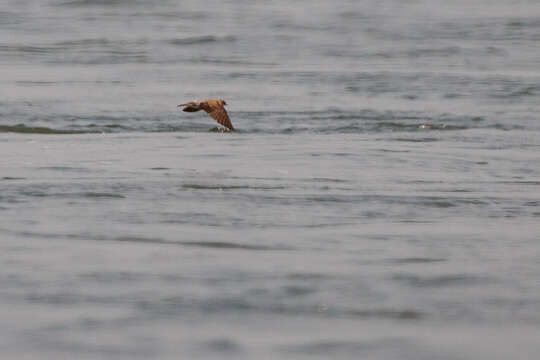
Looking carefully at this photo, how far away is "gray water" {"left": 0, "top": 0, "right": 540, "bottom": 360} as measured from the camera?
445cm

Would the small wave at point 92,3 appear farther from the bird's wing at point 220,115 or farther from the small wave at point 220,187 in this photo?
the small wave at point 220,187

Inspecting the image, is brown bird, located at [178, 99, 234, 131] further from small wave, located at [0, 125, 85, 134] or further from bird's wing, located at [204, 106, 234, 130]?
small wave, located at [0, 125, 85, 134]

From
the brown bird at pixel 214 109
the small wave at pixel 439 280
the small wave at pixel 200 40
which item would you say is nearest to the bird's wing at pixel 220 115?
the brown bird at pixel 214 109

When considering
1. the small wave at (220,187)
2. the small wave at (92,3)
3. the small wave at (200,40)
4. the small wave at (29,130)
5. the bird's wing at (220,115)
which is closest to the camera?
the small wave at (220,187)

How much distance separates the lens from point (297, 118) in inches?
422

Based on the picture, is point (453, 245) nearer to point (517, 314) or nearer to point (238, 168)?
point (517, 314)

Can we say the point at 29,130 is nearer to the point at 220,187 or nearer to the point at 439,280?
the point at 220,187

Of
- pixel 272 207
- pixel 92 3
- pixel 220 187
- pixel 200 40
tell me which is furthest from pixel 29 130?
pixel 92 3

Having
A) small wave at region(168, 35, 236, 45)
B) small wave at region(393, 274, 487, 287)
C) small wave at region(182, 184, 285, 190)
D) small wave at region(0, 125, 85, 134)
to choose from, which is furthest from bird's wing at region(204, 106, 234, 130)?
small wave at region(168, 35, 236, 45)

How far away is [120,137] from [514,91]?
15.1ft

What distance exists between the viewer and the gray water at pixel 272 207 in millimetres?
4453

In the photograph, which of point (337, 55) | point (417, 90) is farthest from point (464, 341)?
point (337, 55)

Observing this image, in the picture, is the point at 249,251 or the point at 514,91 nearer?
the point at 249,251

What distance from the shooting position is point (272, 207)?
669 cm
